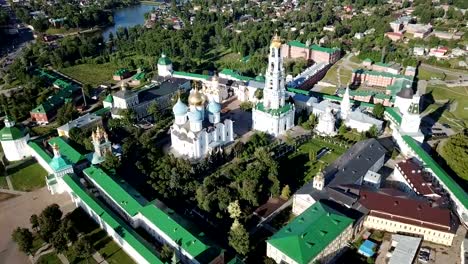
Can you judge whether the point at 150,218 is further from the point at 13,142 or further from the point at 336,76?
the point at 336,76

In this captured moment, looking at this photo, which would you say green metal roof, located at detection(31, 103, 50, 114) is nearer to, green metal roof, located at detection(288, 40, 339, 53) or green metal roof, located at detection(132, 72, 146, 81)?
green metal roof, located at detection(132, 72, 146, 81)

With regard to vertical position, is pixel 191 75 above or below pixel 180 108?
below

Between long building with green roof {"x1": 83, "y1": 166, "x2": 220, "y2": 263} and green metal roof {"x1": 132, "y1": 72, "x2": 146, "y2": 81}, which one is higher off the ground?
green metal roof {"x1": 132, "y1": 72, "x2": 146, "y2": 81}

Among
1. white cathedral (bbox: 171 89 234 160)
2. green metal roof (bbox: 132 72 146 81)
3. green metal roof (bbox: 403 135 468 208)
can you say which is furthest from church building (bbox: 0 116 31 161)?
green metal roof (bbox: 403 135 468 208)

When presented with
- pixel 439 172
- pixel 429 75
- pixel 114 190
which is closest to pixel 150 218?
pixel 114 190

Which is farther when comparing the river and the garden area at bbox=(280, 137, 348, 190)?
the river

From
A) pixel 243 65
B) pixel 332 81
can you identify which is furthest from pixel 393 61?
pixel 243 65
